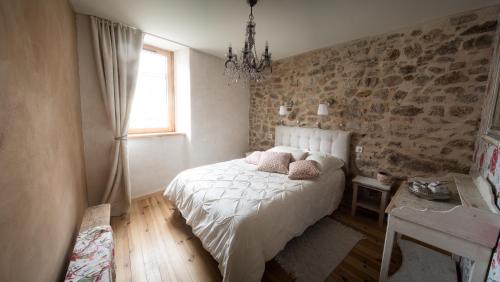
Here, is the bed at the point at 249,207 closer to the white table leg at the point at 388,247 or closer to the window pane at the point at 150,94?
the white table leg at the point at 388,247

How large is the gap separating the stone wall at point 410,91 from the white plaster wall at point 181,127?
1643 millimetres

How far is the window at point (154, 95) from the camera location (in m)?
2.86

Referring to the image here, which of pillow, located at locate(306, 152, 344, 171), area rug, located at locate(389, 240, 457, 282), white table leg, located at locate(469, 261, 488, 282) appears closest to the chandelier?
pillow, located at locate(306, 152, 344, 171)

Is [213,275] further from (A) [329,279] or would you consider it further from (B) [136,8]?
(B) [136,8]

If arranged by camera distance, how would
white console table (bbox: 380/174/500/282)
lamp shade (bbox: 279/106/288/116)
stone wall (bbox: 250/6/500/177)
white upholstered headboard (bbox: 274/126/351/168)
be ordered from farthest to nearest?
lamp shade (bbox: 279/106/288/116) < white upholstered headboard (bbox: 274/126/351/168) < stone wall (bbox: 250/6/500/177) < white console table (bbox: 380/174/500/282)

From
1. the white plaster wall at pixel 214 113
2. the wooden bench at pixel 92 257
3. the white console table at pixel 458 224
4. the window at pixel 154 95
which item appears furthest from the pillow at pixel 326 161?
the window at pixel 154 95

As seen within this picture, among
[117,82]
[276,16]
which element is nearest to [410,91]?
[276,16]

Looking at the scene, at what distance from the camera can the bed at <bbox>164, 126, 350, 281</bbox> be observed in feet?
4.47

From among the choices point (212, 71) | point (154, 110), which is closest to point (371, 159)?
point (212, 71)

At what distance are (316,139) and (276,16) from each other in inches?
75.6

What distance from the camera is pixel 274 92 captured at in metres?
3.71

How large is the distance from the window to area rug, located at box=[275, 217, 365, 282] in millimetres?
2786

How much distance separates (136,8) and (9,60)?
162 centimetres

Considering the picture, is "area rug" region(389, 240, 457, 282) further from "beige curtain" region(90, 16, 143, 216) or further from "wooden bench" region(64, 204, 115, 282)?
"beige curtain" region(90, 16, 143, 216)
